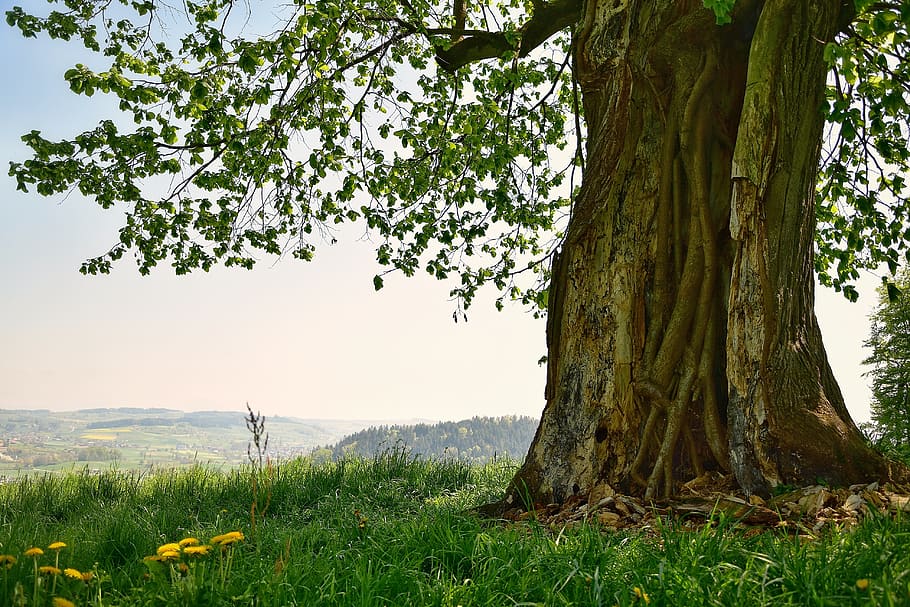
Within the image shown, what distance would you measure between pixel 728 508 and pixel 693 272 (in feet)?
6.03

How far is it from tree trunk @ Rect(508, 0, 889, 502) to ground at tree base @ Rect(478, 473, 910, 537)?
0.53 ft

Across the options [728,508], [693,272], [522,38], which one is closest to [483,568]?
[728,508]

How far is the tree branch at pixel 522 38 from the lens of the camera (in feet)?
25.3

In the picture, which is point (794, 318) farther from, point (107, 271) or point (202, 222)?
point (107, 271)

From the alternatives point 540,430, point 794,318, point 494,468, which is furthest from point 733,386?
point 494,468

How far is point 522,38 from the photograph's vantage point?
25.8ft

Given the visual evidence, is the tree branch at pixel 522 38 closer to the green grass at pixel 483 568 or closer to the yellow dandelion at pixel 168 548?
the green grass at pixel 483 568

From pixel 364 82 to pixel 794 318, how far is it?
7802 millimetres

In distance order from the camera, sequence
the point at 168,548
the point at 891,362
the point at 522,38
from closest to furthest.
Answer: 1. the point at 168,548
2. the point at 522,38
3. the point at 891,362

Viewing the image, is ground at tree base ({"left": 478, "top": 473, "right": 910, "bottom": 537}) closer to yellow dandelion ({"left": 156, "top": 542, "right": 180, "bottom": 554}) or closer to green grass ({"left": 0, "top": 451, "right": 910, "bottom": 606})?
green grass ({"left": 0, "top": 451, "right": 910, "bottom": 606})

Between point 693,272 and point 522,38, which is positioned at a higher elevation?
point 522,38

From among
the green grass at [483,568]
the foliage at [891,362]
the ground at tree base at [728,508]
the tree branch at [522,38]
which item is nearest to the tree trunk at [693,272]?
the ground at tree base at [728,508]

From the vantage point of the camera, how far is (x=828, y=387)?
459 cm

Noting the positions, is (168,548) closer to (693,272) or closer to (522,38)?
(693,272)
